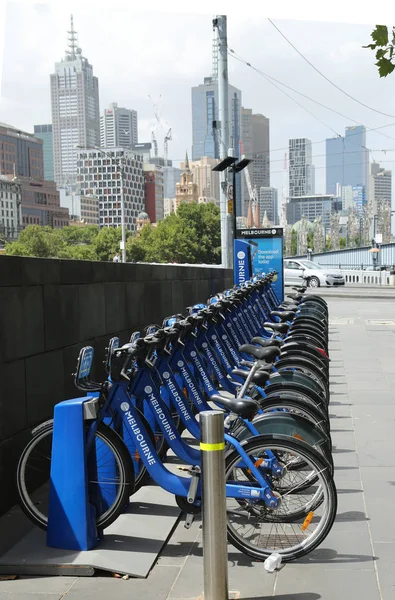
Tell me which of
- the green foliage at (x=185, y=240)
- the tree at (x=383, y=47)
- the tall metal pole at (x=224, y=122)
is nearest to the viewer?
the tree at (x=383, y=47)

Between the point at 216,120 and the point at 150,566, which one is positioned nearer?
the point at 150,566

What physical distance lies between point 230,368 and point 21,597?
309 centimetres

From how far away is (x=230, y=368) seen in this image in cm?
616

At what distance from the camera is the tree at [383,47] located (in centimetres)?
306

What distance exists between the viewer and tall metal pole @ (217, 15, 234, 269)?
1825 cm

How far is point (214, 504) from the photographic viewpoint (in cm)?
315

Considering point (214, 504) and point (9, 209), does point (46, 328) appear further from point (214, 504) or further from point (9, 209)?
point (9, 209)

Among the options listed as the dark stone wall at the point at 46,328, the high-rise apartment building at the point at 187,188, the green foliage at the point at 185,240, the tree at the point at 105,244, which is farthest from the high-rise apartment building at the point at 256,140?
the dark stone wall at the point at 46,328

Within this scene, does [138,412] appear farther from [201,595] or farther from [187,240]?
[187,240]

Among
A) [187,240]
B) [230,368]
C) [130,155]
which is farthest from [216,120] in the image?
[130,155]

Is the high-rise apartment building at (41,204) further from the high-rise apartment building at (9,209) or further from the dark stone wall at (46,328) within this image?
the dark stone wall at (46,328)

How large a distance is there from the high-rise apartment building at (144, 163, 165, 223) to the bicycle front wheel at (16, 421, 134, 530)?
519 feet

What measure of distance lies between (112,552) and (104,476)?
0.37 meters

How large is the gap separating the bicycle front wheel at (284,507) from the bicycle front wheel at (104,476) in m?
0.54
